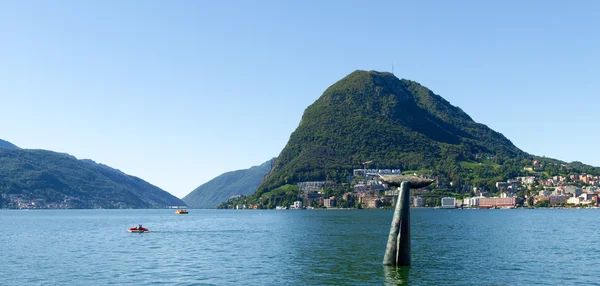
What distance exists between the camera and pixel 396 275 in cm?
5266

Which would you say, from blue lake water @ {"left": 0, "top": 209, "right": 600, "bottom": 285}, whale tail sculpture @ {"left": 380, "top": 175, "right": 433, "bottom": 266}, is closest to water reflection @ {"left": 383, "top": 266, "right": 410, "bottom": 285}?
blue lake water @ {"left": 0, "top": 209, "right": 600, "bottom": 285}

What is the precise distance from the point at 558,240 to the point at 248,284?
210 feet

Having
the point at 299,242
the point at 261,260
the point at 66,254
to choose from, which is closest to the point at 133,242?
the point at 66,254

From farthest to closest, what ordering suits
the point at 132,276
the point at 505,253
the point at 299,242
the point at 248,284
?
the point at 299,242 → the point at 505,253 → the point at 132,276 → the point at 248,284

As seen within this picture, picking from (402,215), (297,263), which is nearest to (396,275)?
(402,215)

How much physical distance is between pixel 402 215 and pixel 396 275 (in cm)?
517

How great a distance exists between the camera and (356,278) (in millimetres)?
52594

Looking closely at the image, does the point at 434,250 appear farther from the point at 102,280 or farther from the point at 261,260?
the point at 102,280

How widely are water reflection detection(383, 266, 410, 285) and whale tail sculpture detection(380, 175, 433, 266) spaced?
1215mm

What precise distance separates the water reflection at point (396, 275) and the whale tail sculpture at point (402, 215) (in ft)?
3.99

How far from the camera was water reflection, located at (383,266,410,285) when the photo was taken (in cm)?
4978

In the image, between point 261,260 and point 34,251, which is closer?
point 261,260

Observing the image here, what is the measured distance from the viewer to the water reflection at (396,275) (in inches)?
1960

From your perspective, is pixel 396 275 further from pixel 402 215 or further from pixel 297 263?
pixel 297 263
